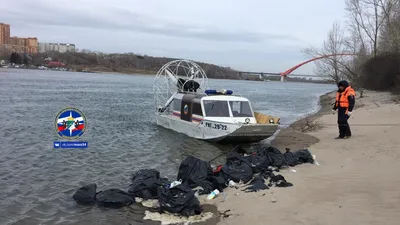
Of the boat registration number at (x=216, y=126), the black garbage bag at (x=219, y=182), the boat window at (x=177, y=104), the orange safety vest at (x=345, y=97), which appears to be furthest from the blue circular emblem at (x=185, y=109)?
the black garbage bag at (x=219, y=182)

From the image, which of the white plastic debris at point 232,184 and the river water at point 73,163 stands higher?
the white plastic debris at point 232,184

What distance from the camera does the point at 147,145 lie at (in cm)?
1834

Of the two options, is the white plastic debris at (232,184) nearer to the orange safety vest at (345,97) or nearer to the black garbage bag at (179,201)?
the black garbage bag at (179,201)

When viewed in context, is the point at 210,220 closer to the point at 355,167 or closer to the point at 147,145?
the point at 355,167

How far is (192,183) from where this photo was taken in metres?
10.2

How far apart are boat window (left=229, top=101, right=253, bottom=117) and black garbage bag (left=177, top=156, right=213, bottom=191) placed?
8.14 metres

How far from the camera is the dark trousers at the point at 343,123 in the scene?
15.8 metres

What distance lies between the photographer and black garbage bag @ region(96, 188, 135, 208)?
29.9 ft

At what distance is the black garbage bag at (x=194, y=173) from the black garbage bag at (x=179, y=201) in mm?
1381

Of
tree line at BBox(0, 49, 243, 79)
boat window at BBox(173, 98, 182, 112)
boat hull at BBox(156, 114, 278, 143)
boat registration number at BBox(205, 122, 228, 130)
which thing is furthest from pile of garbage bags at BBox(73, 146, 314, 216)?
tree line at BBox(0, 49, 243, 79)

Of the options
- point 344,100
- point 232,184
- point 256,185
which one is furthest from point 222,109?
point 256,185

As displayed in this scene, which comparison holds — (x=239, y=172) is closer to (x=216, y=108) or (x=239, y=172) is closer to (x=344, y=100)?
(x=344, y=100)

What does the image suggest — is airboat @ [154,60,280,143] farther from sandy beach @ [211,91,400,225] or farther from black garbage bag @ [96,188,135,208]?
black garbage bag @ [96,188,135,208]

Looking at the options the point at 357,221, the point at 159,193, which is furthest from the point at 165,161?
the point at 357,221
